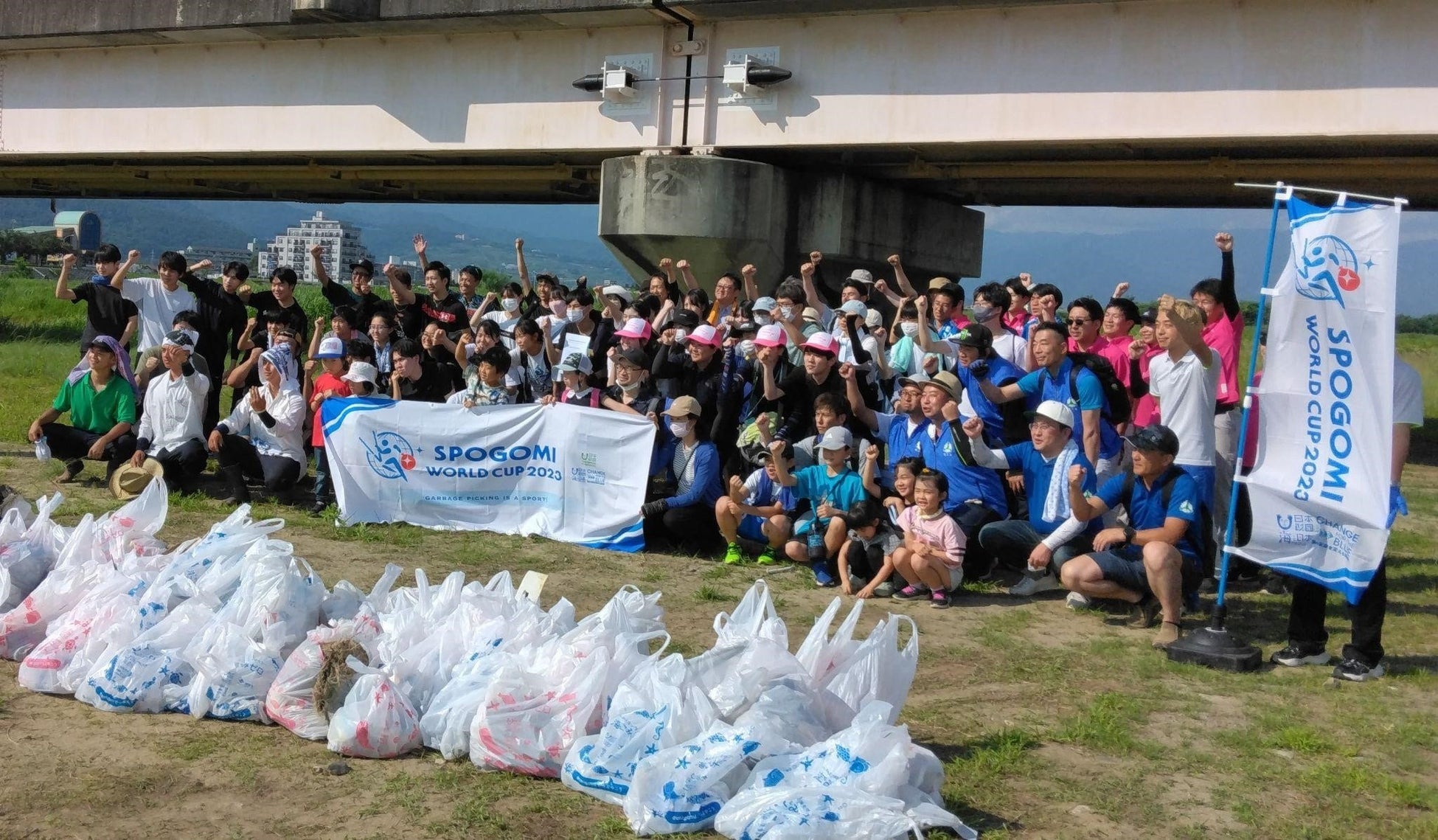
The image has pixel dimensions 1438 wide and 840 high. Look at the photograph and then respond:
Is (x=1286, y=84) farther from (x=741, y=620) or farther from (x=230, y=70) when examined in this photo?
(x=230, y=70)

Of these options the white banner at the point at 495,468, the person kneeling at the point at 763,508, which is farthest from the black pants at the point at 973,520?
the white banner at the point at 495,468

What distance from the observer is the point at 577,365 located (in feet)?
31.9

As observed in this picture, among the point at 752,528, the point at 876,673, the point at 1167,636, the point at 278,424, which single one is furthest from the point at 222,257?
the point at 876,673

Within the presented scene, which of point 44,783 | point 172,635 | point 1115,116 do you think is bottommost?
point 44,783

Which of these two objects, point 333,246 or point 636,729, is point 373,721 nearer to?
point 636,729

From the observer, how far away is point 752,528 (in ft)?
29.0

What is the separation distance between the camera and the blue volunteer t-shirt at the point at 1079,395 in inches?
314

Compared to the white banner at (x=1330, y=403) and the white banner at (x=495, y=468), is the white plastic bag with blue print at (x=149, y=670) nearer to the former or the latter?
the white banner at (x=495, y=468)

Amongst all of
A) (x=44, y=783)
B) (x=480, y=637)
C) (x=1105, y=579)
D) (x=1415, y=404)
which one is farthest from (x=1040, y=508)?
(x=44, y=783)

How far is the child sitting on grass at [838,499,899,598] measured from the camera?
8.06 meters

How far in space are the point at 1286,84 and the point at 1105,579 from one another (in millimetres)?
7511

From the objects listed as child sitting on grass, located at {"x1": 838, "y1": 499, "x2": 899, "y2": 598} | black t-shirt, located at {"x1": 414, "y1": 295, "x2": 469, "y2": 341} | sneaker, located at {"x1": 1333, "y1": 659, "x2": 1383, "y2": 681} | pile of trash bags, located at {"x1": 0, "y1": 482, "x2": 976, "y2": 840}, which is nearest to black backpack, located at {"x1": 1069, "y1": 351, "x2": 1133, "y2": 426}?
→ child sitting on grass, located at {"x1": 838, "y1": 499, "x2": 899, "y2": 598}

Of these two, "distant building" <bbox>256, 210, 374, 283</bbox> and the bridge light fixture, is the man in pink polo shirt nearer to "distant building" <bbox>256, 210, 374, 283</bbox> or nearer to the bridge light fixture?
the bridge light fixture

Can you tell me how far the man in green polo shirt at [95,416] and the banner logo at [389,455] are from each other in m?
2.37
